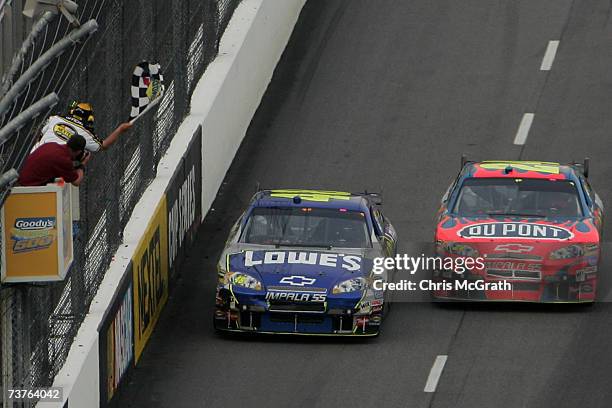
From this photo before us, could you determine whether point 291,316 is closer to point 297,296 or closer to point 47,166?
point 297,296

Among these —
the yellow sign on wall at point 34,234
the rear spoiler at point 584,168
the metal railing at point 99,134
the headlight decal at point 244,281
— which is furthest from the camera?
the rear spoiler at point 584,168

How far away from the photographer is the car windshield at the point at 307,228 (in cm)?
2069

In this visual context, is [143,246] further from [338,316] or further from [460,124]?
[460,124]

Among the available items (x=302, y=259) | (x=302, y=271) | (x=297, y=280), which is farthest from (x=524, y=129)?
(x=297, y=280)

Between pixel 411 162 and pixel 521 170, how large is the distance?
401cm

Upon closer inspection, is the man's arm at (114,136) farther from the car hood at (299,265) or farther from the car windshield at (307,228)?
the car windshield at (307,228)

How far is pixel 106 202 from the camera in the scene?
1908 cm

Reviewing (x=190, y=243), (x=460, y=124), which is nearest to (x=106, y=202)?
(x=190, y=243)

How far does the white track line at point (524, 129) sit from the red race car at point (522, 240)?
4.66 metres

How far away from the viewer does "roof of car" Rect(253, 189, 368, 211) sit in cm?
2111

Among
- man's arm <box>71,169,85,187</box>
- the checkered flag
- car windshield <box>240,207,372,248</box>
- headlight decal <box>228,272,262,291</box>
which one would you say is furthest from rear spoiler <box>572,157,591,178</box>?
man's arm <box>71,169,85,187</box>

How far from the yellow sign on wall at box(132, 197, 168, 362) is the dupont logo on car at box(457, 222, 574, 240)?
324 centimetres

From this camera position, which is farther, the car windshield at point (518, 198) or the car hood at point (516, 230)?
the car windshield at point (518, 198)

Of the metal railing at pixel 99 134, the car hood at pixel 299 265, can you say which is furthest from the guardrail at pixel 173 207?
the car hood at pixel 299 265
